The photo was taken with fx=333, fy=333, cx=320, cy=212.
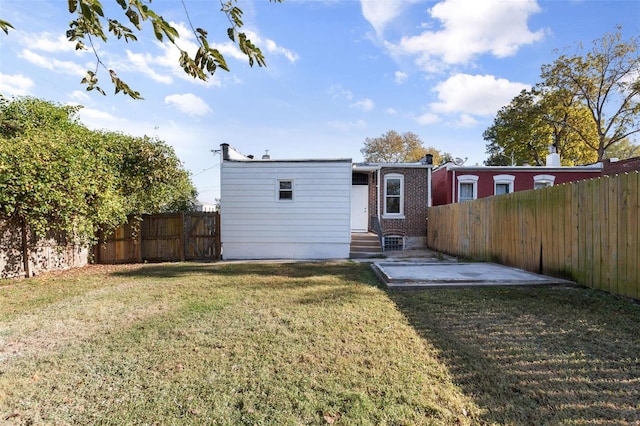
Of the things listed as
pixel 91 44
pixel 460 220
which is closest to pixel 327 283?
pixel 91 44

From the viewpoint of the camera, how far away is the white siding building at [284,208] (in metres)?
11.6

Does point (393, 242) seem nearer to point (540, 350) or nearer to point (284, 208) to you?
point (284, 208)

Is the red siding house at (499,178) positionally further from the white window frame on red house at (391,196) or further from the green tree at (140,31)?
the green tree at (140,31)

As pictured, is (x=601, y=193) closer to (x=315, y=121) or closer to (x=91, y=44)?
(x=91, y=44)

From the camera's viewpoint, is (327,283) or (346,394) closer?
(346,394)

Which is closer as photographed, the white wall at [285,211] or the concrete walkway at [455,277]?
the concrete walkway at [455,277]

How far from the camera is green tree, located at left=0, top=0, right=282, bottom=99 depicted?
186cm

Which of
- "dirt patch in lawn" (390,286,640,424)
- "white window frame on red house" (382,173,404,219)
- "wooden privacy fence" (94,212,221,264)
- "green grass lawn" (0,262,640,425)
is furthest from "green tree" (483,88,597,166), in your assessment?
"green grass lawn" (0,262,640,425)

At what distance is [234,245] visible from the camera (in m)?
11.8

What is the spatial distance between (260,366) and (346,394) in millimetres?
886

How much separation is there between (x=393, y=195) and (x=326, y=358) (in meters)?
11.9

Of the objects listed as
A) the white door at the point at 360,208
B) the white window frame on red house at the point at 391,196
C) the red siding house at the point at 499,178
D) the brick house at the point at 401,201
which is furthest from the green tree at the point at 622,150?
the white door at the point at 360,208

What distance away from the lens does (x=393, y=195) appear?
14430mm

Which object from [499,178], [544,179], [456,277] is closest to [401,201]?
[499,178]
